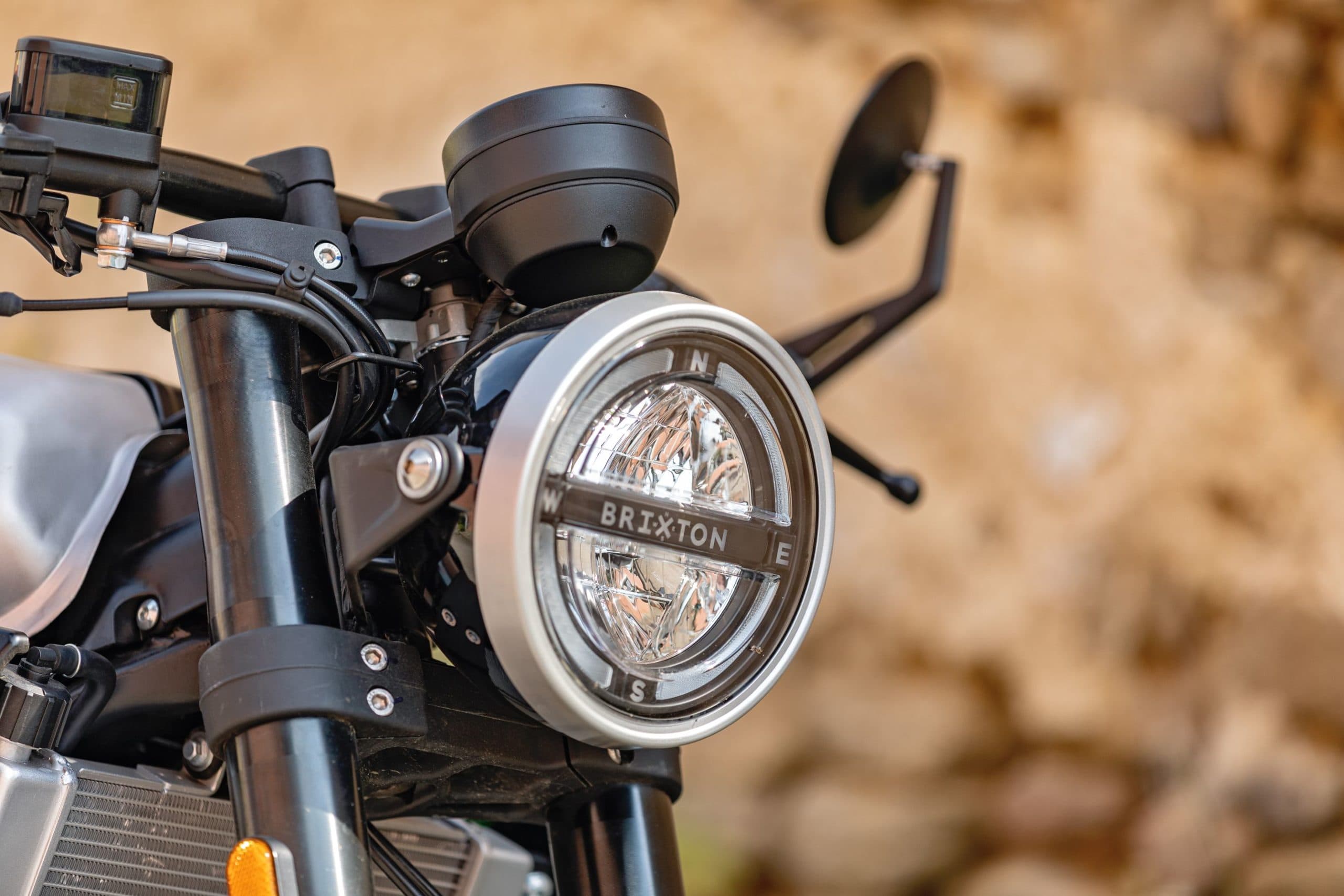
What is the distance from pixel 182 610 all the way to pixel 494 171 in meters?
0.29

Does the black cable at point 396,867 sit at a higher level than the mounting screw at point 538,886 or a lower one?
lower

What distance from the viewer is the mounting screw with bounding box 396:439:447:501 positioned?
0.50 m

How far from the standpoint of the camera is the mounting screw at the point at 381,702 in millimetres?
532

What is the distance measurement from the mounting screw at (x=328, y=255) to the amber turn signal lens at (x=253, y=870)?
27cm

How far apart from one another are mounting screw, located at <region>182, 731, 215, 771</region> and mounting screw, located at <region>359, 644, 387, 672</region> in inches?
6.3

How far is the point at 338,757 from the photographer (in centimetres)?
52

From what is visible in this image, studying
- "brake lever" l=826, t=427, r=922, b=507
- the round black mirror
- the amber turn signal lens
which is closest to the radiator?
the amber turn signal lens

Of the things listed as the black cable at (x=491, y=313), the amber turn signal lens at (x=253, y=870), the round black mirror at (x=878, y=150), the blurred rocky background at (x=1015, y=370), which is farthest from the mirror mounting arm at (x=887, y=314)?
the blurred rocky background at (x=1015, y=370)

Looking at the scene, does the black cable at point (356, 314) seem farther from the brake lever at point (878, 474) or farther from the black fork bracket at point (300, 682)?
the brake lever at point (878, 474)

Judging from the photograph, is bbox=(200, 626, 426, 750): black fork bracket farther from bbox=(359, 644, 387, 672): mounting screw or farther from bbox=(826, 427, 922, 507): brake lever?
bbox=(826, 427, 922, 507): brake lever

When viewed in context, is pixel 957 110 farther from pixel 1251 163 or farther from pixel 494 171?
pixel 494 171

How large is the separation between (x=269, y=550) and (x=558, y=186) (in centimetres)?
21

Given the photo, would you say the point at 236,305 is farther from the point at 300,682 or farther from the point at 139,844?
the point at 139,844

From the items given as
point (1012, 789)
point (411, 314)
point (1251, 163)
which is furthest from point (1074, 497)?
point (411, 314)
